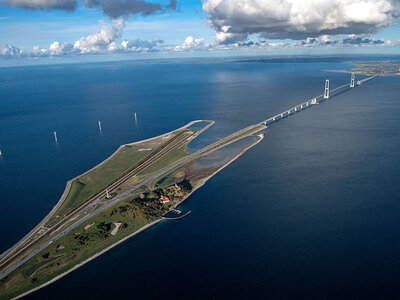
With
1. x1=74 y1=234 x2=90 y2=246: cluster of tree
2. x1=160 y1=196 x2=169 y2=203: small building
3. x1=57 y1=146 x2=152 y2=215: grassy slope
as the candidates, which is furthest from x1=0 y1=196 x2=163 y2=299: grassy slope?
x1=57 y1=146 x2=152 y2=215: grassy slope

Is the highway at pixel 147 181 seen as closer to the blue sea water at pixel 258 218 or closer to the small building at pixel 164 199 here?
the blue sea water at pixel 258 218

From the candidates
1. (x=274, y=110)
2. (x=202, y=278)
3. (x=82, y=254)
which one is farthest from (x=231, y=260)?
(x=274, y=110)

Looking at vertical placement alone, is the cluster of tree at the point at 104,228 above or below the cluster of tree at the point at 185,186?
below

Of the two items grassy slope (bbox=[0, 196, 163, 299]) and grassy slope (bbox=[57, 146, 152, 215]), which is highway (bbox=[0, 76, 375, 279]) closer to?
grassy slope (bbox=[0, 196, 163, 299])

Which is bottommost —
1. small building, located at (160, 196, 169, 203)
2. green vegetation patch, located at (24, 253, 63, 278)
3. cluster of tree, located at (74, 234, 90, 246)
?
green vegetation patch, located at (24, 253, 63, 278)

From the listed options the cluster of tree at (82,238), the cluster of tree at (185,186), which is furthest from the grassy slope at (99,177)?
the cluster of tree at (185,186)

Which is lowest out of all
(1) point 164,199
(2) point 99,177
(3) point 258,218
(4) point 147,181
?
(3) point 258,218

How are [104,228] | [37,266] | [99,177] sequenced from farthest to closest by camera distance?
[99,177] < [104,228] < [37,266]

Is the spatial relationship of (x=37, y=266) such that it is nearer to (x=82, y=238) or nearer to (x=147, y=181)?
(x=82, y=238)

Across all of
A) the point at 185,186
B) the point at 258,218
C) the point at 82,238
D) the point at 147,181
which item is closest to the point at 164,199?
the point at 185,186

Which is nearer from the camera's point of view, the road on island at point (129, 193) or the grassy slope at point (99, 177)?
the road on island at point (129, 193)

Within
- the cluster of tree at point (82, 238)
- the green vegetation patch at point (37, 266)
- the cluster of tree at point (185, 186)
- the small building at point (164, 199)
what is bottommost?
the green vegetation patch at point (37, 266)
